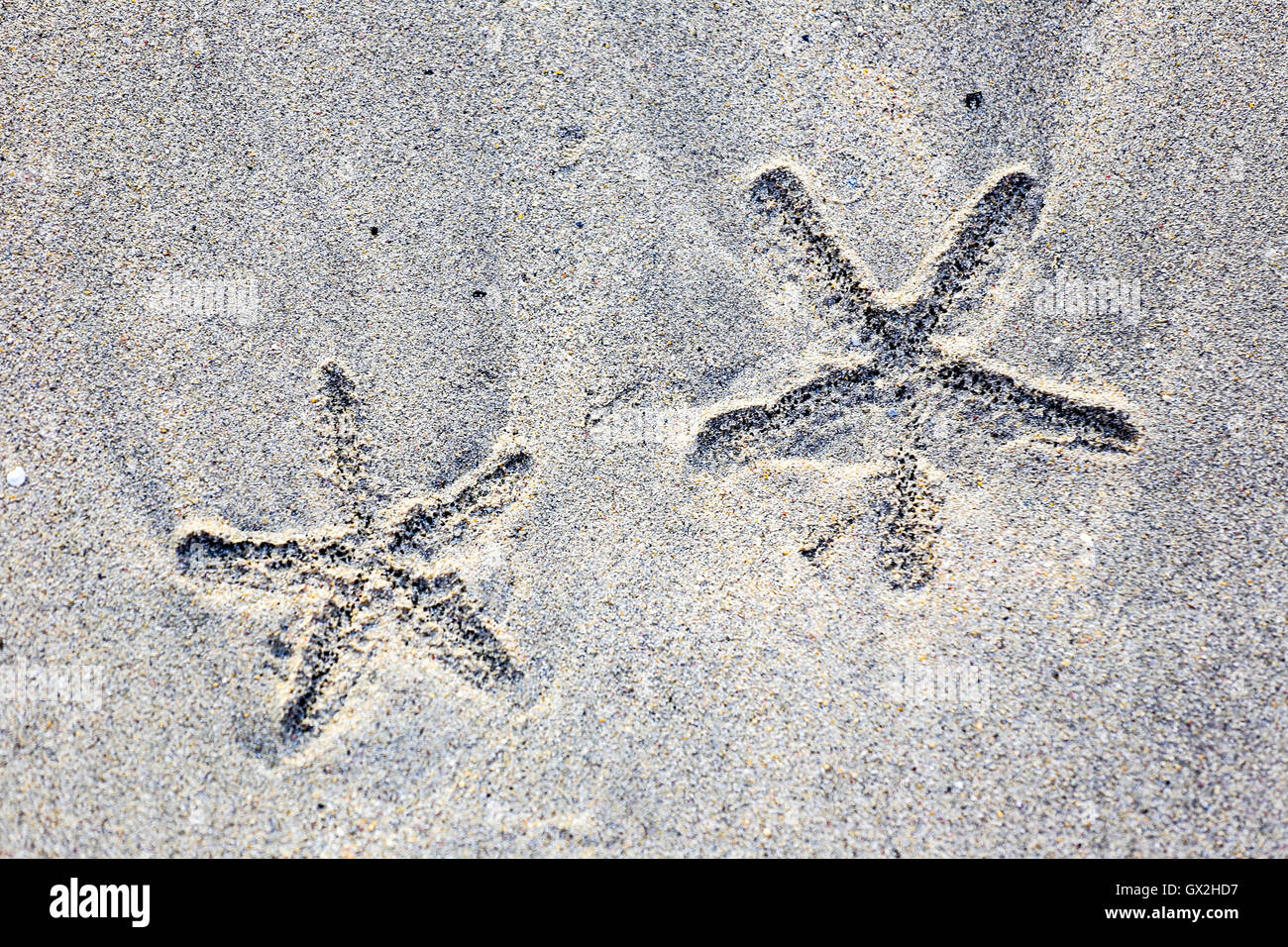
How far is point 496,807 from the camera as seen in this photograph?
1.85 m

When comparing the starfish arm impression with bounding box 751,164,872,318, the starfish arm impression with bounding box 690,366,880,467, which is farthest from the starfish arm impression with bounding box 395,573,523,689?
the starfish arm impression with bounding box 751,164,872,318

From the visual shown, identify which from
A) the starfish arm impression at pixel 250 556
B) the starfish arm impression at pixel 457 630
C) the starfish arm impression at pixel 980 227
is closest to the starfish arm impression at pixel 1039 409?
the starfish arm impression at pixel 980 227

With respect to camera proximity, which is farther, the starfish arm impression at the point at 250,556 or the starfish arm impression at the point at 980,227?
the starfish arm impression at the point at 980,227

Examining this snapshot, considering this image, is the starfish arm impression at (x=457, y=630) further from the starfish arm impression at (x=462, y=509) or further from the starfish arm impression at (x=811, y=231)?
the starfish arm impression at (x=811, y=231)

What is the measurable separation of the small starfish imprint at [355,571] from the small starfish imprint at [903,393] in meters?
0.61

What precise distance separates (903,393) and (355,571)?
1.38 metres

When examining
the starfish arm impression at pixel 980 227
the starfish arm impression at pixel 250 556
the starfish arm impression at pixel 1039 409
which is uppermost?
the starfish arm impression at pixel 980 227

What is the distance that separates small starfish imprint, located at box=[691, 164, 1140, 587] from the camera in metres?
1.97

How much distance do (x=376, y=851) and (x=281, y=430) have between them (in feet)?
3.25

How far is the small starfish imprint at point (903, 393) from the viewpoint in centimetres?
197

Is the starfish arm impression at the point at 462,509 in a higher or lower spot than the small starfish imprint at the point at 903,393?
lower

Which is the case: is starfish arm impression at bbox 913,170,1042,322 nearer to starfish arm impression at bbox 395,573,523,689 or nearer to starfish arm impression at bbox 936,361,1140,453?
starfish arm impression at bbox 936,361,1140,453

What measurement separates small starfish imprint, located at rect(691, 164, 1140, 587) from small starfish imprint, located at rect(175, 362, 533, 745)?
608 mm
